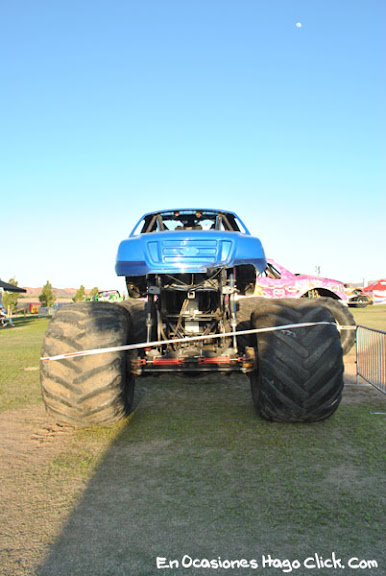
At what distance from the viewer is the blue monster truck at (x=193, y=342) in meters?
3.83

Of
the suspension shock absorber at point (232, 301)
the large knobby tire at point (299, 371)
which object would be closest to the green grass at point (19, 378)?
the suspension shock absorber at point (232, 301)

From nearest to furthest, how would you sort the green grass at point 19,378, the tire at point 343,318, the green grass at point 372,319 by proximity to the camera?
A: the green grass at point 19,378 → the tire at point 343,318 → the green grass at point 372,319

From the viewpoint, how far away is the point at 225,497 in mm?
2746

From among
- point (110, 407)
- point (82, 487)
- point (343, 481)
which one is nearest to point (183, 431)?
point (110, 407)

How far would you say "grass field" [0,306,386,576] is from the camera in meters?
2.15

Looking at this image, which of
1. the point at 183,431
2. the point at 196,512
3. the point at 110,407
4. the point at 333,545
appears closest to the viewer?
the point at 333,545

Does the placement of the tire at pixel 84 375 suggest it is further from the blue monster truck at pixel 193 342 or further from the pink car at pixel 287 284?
the pink car at pixel 287 284

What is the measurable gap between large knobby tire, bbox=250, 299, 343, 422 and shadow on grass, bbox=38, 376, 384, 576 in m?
0.23

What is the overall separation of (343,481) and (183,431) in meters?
1.61

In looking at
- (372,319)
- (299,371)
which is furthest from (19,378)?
(372,319)

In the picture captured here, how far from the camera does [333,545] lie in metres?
2.20

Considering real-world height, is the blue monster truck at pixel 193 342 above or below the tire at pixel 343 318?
above

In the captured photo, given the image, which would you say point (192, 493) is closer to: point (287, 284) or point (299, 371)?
point (299, 371)

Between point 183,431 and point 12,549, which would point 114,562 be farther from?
point 183,431
